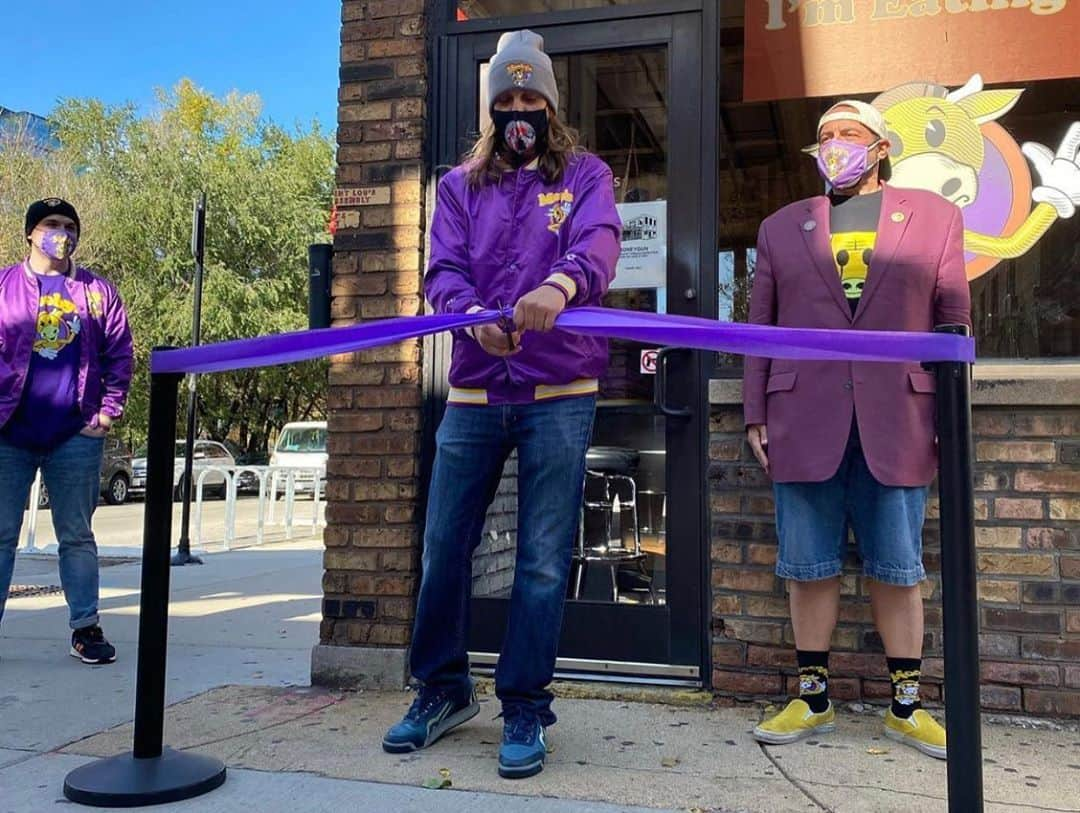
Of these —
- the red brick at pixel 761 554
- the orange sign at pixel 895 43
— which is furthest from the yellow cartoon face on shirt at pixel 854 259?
the red brick at pixel 761 554

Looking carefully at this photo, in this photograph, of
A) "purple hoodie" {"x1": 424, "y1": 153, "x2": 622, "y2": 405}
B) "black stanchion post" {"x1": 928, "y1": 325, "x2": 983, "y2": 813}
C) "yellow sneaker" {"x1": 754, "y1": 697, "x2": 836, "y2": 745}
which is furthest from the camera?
"yellow sneaker" {"x1": 754, "y1": 697, "x2": 836, "y2": 745}

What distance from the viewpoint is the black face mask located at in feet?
9.52

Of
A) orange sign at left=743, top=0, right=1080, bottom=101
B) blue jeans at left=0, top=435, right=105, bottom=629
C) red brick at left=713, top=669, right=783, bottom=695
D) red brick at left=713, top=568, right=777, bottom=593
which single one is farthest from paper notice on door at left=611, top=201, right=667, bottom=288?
blue jeans at left=0, top=435, right=105, bottom=629

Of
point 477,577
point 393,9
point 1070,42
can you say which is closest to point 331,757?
point 477,577

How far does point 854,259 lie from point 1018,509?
1067 millimetres

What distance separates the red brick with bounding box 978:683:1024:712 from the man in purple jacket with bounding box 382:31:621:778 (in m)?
1.57

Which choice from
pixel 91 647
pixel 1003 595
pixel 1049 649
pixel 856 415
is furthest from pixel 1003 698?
pixel 91 647

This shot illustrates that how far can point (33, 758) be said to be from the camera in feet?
9.62

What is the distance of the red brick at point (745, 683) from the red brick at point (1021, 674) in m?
0.71

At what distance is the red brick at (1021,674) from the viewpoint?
10.7 feet

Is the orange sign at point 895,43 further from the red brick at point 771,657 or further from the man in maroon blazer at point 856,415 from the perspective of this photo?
the red brick at point 771,657

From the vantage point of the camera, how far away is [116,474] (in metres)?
19.5

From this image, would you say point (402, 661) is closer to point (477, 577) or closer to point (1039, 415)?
point (477, 577)

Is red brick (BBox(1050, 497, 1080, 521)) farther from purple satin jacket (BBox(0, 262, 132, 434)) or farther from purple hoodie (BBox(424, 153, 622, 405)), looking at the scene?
purple satin jacket (BBox(0, 262, 132, 434))
